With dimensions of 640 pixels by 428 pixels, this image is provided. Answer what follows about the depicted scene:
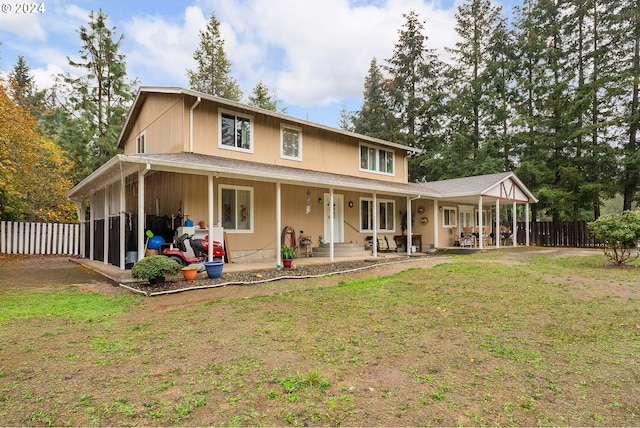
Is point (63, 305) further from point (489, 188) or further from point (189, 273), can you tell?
point (489, 188)

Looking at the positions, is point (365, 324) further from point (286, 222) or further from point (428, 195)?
point (428, 195)

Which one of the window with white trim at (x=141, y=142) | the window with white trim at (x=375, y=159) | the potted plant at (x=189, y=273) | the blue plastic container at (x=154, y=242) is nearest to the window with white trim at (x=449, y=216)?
the window with white trim at (x=375, y=159)

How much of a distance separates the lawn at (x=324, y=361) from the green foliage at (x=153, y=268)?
2.84 ft

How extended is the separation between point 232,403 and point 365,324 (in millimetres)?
2539

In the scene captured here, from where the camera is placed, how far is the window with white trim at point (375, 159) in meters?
15.8

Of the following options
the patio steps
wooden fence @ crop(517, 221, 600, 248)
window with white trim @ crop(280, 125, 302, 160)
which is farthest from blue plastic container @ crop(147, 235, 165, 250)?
wooden fence @ crop(517, 221, 600, 248)

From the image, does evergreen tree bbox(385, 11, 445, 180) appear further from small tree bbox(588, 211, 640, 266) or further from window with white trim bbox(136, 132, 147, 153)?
window with white trim bbox(136, 132, 147, 153)

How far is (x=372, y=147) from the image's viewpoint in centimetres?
1627

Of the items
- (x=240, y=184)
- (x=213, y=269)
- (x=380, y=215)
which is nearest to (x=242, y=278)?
(x=213, y=269)

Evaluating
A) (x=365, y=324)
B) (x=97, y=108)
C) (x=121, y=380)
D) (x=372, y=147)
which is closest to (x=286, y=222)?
(x=372, y=147)

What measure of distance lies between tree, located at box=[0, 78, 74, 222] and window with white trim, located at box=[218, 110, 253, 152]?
832 cm

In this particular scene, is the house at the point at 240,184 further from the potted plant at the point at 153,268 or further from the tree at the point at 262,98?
the tree at the point at 262,98

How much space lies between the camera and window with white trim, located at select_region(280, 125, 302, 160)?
12.8 metres

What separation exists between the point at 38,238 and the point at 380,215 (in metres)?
15.8
